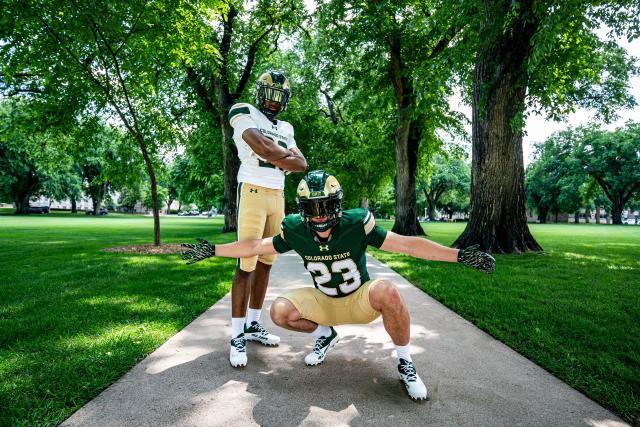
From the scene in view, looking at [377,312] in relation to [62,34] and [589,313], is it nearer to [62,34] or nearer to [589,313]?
[589,313]

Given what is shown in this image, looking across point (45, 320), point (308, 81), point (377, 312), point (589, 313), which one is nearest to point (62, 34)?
point (45, 320)

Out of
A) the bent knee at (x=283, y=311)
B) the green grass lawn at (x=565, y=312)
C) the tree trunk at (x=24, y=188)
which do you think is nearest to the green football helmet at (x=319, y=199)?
the bent knee at (x=283, y=311)

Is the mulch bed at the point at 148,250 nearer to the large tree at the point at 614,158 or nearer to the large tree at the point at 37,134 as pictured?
the large tree at the point at 37,134

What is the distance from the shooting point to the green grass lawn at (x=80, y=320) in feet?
8.48

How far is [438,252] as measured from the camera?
2.87 m

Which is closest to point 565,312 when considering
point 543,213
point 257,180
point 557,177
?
point 257,180

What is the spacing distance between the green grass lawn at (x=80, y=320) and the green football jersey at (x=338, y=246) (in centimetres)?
174

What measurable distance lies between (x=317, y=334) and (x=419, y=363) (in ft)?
3.12

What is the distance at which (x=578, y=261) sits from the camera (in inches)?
381

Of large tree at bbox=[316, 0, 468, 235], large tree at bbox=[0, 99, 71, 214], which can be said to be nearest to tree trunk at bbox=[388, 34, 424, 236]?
large tree at bbox=[316, 0, 468, 235]

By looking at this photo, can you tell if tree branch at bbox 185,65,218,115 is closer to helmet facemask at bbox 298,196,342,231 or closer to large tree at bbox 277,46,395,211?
large tree at bbox 277,46,395,211

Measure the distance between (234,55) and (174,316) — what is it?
58.9ft

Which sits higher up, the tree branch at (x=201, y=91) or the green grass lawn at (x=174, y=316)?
the tree branch at (x=201, y=91)

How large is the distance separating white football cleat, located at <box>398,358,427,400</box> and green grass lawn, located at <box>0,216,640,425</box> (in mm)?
1221
